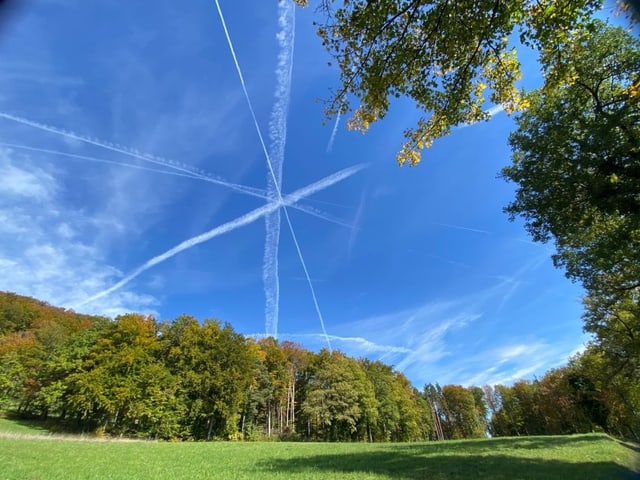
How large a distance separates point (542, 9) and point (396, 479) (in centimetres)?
1329

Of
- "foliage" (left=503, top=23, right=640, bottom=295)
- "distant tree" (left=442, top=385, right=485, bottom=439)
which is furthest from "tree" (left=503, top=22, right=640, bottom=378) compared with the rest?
"distant tree" (left=442, top=385, right=485, bottom=439)

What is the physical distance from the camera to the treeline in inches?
1474

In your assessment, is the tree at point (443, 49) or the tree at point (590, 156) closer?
the tree at point (443, 49)

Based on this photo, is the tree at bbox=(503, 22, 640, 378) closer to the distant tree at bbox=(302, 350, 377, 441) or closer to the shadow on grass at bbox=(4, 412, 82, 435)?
the distant tree at bbox=(302, 350, 377, 441)

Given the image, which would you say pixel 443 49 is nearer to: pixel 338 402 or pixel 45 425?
pixel 338 402

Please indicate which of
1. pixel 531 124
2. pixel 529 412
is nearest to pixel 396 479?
pixel 531 124

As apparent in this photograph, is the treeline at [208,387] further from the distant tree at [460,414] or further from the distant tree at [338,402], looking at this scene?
the distant tree at [460,414]

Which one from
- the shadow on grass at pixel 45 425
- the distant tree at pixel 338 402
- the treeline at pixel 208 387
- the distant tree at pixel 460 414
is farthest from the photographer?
the distant tree at pixel 460 414

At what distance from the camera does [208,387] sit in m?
40.4

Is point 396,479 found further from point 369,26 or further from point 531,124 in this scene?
point 531,124

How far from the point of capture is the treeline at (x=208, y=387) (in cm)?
3744

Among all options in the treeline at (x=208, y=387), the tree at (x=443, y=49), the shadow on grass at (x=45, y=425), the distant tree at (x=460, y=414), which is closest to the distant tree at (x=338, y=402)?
the treeline at (x=208, y=387)

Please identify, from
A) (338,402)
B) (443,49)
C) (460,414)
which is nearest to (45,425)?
(338,402)

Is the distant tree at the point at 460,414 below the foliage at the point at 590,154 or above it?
below
